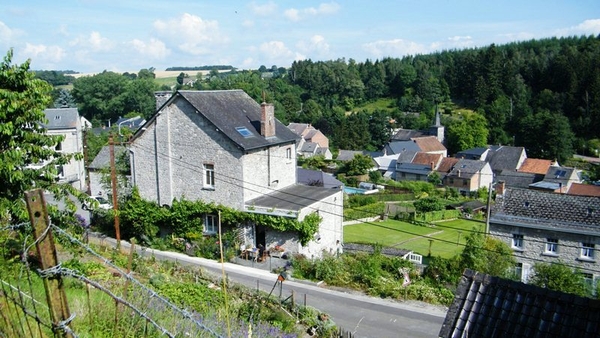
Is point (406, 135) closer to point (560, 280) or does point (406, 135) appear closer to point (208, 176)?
point (208, 176)

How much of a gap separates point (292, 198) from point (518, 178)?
4653cm

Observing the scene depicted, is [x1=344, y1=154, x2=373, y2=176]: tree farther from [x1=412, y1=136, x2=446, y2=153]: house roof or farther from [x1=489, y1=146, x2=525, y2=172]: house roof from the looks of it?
[x1=489, y1=146, x2=525, y2=172]: house roof

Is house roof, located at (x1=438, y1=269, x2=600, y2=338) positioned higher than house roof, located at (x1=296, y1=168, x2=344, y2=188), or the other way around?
house roof, located at (x1=438, y1=269, x2=600, y2=338)

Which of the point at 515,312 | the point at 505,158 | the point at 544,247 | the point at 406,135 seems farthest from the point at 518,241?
the point at 406,135

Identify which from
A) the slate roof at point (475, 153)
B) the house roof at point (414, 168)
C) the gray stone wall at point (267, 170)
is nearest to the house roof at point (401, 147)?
the slate roof at point (475, 153)

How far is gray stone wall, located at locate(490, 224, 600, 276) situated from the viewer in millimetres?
25078

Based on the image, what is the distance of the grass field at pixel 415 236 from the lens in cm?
3459

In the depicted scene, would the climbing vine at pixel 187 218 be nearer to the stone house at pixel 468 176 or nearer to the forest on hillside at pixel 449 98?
the stone house at pixel 468 176

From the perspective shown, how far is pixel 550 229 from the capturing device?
1015 inches

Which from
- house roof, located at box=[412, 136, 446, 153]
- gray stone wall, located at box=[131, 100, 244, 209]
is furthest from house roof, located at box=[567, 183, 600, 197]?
gray stone wall, located at box=[131, 100, 244, 209]

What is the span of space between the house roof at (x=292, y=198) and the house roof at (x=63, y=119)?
27.9 metres

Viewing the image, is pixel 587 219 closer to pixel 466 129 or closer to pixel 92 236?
pixel 92 236

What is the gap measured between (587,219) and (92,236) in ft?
82.5

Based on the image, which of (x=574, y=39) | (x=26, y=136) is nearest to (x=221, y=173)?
(x=26, y=136)
